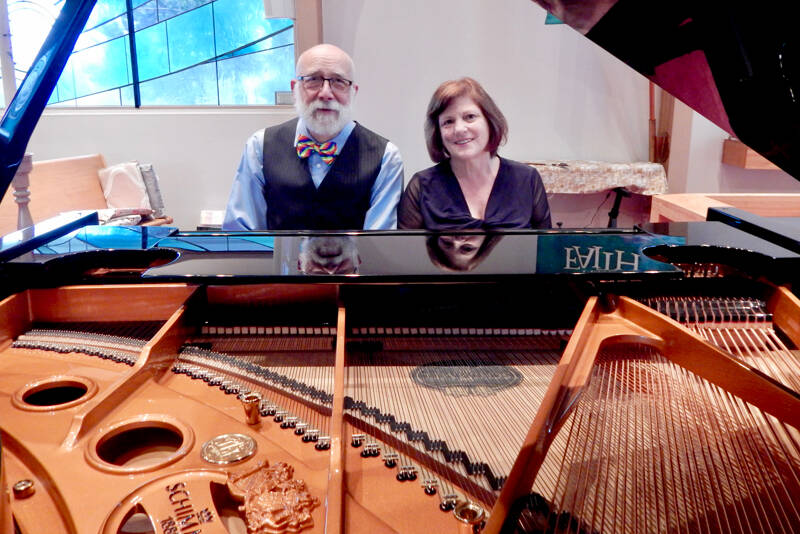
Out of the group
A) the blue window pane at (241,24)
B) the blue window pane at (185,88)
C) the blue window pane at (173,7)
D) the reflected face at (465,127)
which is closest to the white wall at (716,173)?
the reflected face at (465,127)

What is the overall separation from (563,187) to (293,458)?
5.47 m

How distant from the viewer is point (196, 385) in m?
1.46

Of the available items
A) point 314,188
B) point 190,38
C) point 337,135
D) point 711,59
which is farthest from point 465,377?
point 190,38

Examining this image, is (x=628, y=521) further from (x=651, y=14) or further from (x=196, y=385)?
(x=196, y=385)

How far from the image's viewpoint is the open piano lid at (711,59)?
34.7 inches

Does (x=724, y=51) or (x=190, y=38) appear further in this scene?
(x=190, y=38)

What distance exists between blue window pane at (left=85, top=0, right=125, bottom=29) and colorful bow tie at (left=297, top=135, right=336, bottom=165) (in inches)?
181

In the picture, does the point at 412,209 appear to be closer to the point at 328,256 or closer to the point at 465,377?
the point at 328,256

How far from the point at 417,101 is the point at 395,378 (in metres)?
5.37

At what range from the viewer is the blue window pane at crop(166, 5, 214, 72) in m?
6.70

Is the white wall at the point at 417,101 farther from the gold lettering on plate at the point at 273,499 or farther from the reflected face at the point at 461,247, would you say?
the gold lettering on plate at the point at 273,499

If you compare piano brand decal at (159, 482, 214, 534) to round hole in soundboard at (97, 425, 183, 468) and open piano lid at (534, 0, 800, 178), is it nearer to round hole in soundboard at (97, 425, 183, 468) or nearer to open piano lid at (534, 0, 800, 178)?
round hole in soundboard at (97, 425, 183, 468)

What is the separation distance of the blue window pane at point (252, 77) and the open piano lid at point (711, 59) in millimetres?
5739

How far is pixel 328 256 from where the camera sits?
181 cm
